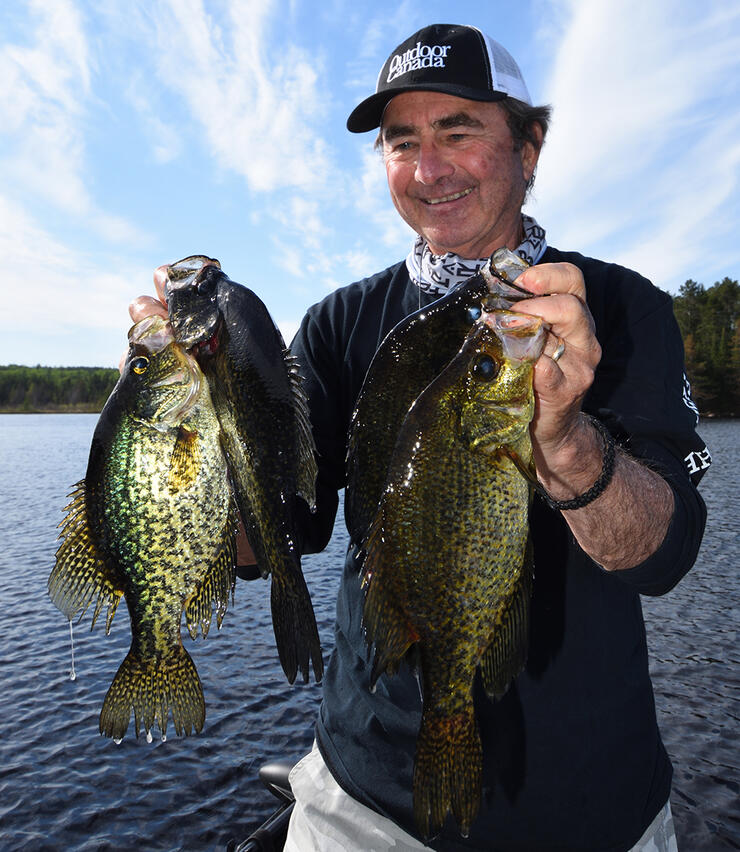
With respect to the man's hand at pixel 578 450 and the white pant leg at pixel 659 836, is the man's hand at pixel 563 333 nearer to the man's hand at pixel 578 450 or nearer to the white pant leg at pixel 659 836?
the man's hand at pixel 578 450

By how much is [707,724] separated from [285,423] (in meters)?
10.7

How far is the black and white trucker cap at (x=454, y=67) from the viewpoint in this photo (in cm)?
299

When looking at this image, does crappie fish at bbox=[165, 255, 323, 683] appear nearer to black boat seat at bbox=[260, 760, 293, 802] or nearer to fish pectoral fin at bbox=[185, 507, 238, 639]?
fish pectoral fin at bbox=[185, 507, 238, 639]

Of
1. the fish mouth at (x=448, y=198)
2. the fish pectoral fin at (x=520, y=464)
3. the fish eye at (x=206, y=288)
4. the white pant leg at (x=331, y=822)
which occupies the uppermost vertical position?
the fish mouth at (x=448, y=198)

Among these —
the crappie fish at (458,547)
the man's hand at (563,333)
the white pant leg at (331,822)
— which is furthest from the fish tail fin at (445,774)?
the man's hand at (563,333)

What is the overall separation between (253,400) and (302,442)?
0.23m

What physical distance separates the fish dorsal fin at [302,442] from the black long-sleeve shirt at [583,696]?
78 centimetres

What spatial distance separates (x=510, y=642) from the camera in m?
2.09

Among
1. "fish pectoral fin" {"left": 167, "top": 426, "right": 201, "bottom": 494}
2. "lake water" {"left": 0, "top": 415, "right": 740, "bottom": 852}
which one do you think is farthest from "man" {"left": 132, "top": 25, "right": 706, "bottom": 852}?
"lake water" {"left": 0, "top": 415, "right": 740, "bottom": 852}

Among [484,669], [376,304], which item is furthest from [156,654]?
[376,304]

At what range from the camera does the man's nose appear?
10.2ft

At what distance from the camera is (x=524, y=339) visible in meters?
1.95

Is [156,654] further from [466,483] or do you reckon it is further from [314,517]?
[466,483]

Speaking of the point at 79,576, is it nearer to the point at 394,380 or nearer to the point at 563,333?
the point at 394,380
